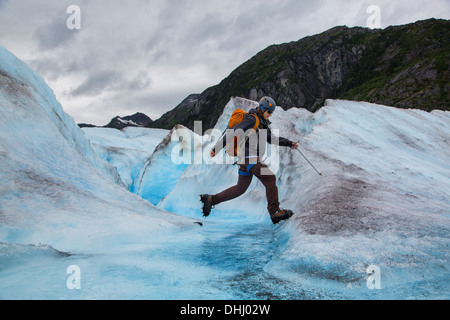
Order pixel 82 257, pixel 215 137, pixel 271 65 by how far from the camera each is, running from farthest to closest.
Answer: pixel 271 65, pixel 215 137, pixel 82 257

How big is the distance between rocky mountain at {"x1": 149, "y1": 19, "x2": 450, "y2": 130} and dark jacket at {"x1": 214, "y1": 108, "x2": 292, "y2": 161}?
59069mm

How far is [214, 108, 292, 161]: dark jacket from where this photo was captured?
528 centimetres

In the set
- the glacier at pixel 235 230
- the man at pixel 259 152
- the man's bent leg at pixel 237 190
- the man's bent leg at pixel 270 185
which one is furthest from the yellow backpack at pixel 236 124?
the glacier at pixel 235 230

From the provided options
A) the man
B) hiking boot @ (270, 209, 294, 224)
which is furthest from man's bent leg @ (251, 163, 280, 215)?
hiking boot @ (270, 209, 294, 224)

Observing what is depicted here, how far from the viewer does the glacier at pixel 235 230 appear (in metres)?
2.48

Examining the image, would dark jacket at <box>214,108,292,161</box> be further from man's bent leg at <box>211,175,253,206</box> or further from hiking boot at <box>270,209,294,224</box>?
hiking boot at <box>270,209,294,224</box>

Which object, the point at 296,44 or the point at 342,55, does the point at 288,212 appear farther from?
the point at 296,44

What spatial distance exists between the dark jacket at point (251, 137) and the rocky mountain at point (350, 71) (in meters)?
59.1

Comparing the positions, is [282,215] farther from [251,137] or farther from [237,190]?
[251,137]

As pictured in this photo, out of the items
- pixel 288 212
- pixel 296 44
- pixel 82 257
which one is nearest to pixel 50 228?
pixel 82 257

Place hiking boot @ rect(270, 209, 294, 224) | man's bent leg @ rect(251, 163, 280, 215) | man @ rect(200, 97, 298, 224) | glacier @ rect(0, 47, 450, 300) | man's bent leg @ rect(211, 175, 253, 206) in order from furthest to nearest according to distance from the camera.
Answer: man's bent leg @ rect(211, 175, 253, 206), man's bent leg @ rect(251, 163, 280, 215), man @ rect(200, 97, 298, 224), hiking boot @ rect(270, 209, 294, 224), glacier @ rect(0, 47, 450, 300)

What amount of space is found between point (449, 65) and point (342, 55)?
50.2 meters

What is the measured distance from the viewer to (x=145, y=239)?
4.34 m

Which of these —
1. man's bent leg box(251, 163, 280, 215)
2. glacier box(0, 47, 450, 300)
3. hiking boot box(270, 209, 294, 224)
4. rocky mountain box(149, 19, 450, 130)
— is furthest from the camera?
rocky mountain box(149, 19, 450, 130)
